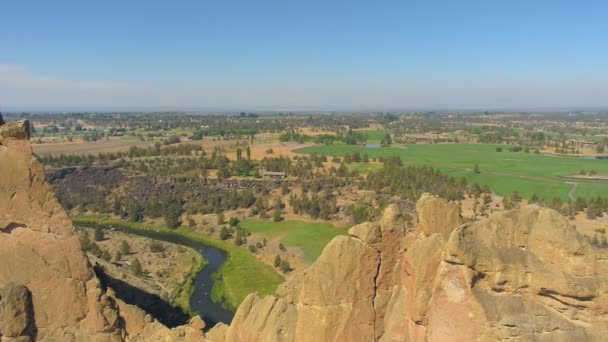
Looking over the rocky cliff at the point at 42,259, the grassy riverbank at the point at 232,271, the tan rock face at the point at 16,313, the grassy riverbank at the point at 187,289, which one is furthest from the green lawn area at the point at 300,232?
the tan rock face at the point at 16,313

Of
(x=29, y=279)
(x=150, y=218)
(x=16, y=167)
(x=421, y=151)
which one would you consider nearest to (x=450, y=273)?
(x=29, y=279)

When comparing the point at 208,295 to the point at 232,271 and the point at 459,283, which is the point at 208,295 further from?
the point at 459,283

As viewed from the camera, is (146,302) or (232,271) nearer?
(146,302)

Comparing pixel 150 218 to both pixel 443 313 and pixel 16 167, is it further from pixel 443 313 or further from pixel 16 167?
pixel 443 313

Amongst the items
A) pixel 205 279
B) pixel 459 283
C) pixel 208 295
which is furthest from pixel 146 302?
pixel 459 283

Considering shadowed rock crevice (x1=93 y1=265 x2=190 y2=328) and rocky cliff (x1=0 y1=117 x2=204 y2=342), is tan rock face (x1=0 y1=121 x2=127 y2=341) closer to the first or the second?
rocky cliff (x1=0 y1=117 x2=204 y2=342)

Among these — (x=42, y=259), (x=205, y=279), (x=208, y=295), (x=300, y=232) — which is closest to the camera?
(x=42, y=259)

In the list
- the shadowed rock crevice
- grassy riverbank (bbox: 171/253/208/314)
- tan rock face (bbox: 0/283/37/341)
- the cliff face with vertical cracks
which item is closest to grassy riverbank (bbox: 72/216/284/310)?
grassy riverbank (bbox: 171/253/208/314)
